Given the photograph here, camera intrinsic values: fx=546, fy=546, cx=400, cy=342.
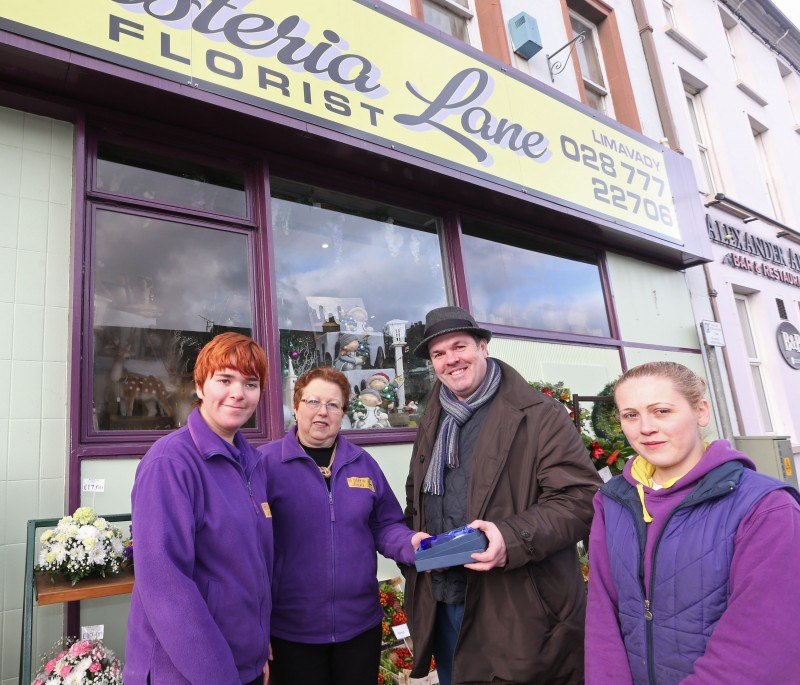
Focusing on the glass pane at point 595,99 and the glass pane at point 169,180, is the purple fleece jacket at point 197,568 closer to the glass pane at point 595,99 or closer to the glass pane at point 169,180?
the glass pane at point 169,180

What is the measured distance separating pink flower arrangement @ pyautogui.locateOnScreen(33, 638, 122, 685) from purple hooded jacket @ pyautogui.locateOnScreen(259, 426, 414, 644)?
915 millimetres

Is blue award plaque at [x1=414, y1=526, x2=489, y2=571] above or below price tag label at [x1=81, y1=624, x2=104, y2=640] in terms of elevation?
above

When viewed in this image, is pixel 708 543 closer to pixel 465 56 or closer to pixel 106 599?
pixel 106 599

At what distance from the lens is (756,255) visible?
8922 millimetres

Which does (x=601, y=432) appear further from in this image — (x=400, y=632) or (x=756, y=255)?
(x=756, y=255)

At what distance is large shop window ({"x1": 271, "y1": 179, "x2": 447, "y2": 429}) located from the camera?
13.9ft

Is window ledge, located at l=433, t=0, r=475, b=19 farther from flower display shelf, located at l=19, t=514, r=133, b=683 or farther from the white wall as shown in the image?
flower display shelf, located at l=19, t=514, r=133, b=683

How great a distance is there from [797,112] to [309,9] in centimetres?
1261

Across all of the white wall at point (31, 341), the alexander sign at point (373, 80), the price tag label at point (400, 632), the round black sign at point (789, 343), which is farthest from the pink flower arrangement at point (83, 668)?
the round black sign at point (789, 343)

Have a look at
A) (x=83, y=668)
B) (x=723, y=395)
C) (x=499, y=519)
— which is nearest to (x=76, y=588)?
(x=83, y=668)

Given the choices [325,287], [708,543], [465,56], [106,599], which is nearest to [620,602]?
[708,543]

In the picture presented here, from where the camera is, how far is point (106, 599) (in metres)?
2.93

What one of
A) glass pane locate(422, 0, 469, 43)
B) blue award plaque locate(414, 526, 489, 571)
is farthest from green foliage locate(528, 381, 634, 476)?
glass pane locate(422, 0, 469, 43)

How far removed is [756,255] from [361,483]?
360 inches
